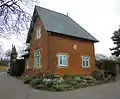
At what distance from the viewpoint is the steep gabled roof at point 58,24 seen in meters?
23.1

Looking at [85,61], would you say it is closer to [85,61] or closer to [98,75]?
[85,61]

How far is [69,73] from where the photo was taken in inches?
897

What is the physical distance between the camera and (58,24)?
976 inches

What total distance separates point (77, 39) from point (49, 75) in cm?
704

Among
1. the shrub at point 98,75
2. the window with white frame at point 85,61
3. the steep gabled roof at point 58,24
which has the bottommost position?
the shrub at point 98,75

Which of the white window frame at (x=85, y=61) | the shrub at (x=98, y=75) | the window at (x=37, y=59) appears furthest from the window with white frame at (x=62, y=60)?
the shrub at (x=98, y=75)

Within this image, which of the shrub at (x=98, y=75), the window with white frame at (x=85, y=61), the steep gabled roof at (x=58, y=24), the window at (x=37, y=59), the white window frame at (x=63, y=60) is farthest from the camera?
the window with white frame at (x=85, y=61)

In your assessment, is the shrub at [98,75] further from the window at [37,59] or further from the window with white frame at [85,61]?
the window at [37,59]

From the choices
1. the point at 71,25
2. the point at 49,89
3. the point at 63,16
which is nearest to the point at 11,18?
the point at 49,89

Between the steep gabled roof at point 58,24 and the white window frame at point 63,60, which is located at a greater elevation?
the steep gabled roof at point 58,24

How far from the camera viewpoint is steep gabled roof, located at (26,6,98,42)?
2306 centimetres

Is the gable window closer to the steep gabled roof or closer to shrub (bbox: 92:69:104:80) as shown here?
the steep gabled roof

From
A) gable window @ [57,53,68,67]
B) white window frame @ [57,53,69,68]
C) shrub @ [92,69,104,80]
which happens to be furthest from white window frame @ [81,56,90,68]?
gable window @ [57,53,68,67]

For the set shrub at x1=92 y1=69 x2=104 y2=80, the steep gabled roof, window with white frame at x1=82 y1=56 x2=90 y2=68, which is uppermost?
the steep gabled roof
